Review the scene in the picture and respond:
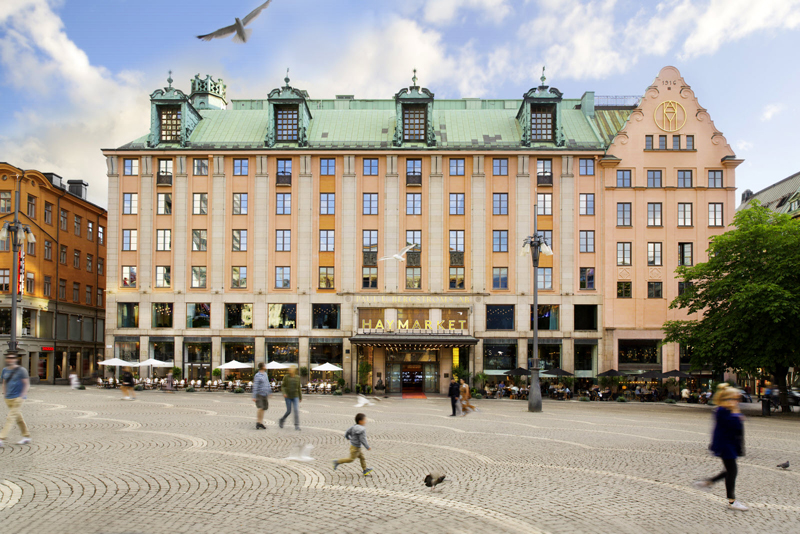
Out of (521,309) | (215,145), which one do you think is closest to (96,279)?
(215,145)

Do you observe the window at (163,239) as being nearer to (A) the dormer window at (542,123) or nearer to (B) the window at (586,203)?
(A) the dormer window at (542,123)

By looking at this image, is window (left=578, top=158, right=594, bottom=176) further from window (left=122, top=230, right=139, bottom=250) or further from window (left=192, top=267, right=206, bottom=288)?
window (left=122, top=230, right=139, bottom=250)

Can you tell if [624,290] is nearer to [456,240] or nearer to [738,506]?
[456,240]

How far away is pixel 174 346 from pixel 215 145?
17.1m

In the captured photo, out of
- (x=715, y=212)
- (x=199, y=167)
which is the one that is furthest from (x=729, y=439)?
(x=199, y=167)

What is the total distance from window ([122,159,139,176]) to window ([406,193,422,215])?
22846 mm

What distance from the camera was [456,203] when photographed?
5509 centimetres

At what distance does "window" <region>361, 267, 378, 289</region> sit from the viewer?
54.3 metres

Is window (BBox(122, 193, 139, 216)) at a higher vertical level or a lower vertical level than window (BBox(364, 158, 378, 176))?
lower

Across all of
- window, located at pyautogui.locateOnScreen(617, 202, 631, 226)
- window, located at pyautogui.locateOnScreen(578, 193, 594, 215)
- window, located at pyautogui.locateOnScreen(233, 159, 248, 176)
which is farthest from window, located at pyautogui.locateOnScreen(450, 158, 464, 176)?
window, located at pyautogui.locateOnScreen(233, 159, 248, 176)

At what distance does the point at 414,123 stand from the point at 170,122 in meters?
20.9

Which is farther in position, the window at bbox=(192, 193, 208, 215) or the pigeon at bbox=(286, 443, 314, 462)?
the window at bbox=(192, 193, 208, 215)

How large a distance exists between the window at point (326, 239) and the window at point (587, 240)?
20367mm

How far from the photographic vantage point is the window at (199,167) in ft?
182
